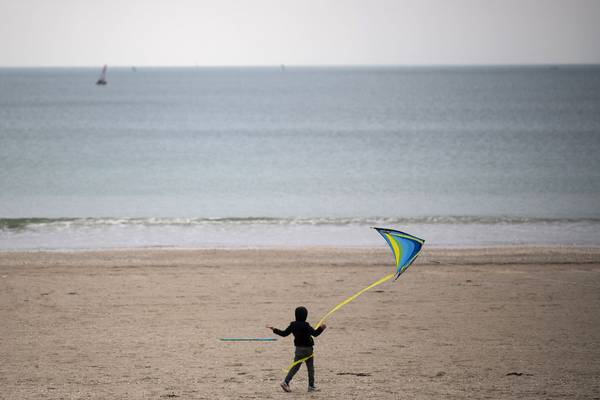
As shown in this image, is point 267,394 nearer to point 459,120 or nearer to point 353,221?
point 353,221

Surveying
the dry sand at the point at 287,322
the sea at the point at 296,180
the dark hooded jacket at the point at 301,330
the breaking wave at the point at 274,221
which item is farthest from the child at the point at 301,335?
the breaking wave at the point at 274,221

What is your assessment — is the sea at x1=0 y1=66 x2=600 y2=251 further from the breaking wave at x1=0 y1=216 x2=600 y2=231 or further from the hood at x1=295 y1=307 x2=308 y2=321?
the hood at x1=295 y1=307 x2=308 y2=321

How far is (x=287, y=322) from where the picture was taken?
13352 millimetres

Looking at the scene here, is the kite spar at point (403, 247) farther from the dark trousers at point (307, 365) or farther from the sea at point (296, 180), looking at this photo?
the sea at point (296, 180)

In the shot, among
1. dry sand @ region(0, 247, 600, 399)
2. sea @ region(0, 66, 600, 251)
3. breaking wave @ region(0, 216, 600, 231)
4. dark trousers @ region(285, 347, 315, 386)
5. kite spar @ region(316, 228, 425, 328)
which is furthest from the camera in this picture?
breaking wave @ region(0, 216, 600, 231)

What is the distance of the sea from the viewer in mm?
24703

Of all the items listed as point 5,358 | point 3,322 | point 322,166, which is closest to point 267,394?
point 5,358

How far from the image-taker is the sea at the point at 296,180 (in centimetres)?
2470

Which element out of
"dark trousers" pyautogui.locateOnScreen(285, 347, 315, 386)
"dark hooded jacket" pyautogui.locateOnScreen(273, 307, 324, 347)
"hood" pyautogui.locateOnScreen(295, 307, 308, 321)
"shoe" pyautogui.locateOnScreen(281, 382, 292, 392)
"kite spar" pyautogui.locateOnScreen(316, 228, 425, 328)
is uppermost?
"kite spar" pyautogui.locateOnScreen(316, 228, 425, 328)

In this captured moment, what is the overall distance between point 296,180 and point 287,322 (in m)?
26.5

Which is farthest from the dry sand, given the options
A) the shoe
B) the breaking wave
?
the breaking wave

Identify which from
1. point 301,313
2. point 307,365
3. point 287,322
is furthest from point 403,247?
point 287,322

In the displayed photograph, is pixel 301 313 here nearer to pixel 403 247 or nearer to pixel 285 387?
pixel 285 387

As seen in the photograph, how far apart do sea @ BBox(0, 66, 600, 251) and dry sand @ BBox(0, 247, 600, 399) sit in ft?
14.6
